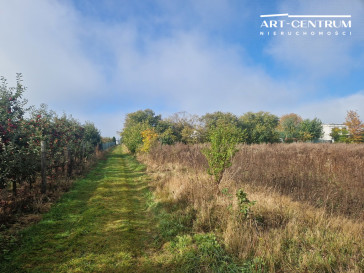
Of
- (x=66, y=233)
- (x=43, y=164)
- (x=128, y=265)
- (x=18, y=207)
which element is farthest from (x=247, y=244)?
(x=43, y=164)

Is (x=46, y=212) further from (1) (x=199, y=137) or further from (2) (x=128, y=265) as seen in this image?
(1) (x=199, y=137)

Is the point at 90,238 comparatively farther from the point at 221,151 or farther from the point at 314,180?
the point at 314,180

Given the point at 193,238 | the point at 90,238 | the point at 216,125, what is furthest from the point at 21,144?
the point at 216,125

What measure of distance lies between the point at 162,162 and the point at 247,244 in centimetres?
918

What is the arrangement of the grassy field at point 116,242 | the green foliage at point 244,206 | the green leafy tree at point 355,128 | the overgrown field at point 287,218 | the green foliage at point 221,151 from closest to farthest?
the overgrown field at point 287,218 → the grassy field at point 116,242 → the green foliage at point 244,206 → the green foliage at point 221,151 → the green leafy tree at point 355,128

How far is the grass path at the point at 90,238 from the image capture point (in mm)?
3031

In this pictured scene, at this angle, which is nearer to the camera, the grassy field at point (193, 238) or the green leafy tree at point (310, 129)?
the grassy field at point (193, 238)

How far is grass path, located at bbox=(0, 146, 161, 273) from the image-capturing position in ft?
9.95

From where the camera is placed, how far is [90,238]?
12.6ft

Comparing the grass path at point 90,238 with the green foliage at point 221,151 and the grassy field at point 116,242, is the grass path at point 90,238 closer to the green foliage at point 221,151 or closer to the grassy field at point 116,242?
the grassy field at point 116,242

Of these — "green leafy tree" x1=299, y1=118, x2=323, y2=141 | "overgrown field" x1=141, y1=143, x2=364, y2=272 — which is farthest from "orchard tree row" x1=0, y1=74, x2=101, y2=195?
"green leafy tree" x1=299, y1=118, x2=323, y2=141

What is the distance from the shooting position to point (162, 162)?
11.9 meters

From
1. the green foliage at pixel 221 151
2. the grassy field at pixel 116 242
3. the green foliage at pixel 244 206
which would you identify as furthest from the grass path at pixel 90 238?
the green foliage at pixel 221 151

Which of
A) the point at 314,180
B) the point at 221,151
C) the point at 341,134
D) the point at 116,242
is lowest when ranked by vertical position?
the point at 116,242
